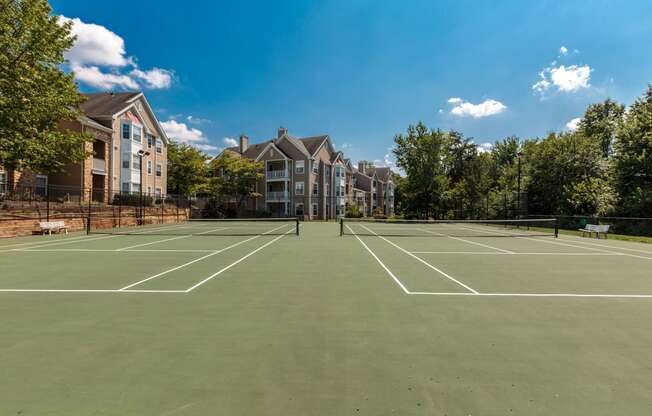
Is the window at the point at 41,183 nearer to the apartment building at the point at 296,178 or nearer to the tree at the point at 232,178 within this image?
the tree at the point at 232,178

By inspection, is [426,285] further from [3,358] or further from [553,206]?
[553,206]

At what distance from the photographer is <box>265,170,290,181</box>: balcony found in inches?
2100

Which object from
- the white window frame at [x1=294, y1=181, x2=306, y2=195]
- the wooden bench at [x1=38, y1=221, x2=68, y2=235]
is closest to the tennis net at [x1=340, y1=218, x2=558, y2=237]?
the wooden bench at [x1=38, y1=221, x2=68, y2=235]

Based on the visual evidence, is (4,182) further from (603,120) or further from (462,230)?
(603,120)

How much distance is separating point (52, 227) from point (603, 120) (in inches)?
2969

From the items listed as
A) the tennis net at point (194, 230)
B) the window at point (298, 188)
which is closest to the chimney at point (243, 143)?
the window at point (298, 188)

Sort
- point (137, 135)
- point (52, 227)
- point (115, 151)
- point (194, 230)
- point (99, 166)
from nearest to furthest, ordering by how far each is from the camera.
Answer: point (52, 227), point (194, 230), point (99, 166), point (115, 151), point (137, 135)

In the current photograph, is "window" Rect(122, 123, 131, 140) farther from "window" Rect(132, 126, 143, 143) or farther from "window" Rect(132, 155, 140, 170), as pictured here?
"window" Rect(132, 155, 140, 170)

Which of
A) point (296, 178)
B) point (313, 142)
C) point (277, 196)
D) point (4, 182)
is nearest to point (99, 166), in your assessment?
point (4, 182)

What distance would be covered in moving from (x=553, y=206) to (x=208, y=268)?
4037cm

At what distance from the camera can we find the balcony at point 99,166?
3280 centimetres

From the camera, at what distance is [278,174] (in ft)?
178

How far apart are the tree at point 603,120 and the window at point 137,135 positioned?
66.8 metres

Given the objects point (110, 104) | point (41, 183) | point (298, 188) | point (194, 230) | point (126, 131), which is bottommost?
point (194, 230)
